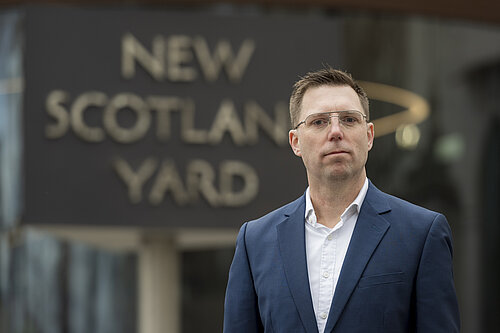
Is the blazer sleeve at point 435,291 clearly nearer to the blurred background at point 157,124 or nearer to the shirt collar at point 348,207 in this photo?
the shirt collar at point 348,207

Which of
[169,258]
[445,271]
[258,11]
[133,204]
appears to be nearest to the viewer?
[445,271]

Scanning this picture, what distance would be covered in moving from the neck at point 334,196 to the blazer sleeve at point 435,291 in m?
0.31

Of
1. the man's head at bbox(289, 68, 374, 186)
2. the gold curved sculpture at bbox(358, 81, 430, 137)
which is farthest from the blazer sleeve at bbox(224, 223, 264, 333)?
the gold curved sculpture at bbox(358, 81, 430, 137)

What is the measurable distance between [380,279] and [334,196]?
337mm

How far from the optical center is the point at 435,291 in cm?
295

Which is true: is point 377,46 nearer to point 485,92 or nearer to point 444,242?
point 485,92

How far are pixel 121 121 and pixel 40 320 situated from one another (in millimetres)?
5629

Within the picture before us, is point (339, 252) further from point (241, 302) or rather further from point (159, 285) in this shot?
point (159, 285)

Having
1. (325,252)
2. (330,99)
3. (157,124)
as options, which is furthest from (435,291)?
(157,124)

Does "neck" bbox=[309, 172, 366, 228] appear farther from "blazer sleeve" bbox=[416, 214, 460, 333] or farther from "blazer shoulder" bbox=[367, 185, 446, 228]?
"blazer sleeve" bbox=[416, 214, 460, 333]

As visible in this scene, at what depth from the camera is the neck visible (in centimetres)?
314

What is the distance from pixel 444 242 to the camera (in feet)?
9.94

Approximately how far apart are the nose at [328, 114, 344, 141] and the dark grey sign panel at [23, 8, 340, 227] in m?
11.0

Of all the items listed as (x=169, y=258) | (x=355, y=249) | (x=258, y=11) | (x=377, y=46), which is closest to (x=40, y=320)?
(x=169, y=258)
